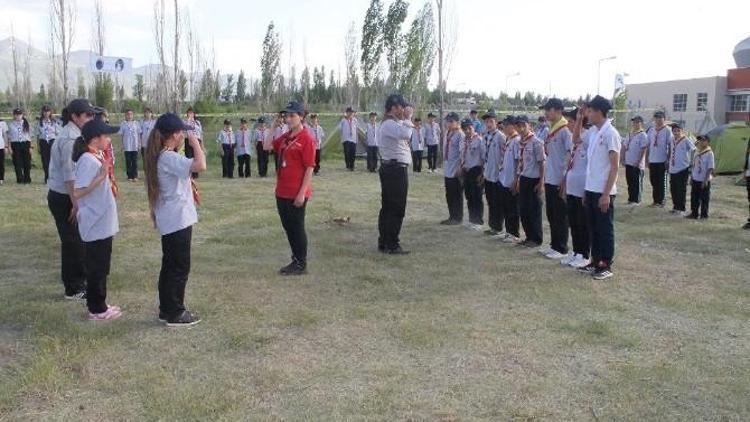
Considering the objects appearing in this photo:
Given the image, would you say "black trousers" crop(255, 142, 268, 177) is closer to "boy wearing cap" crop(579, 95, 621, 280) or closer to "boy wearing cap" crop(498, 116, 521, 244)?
"boy wearing cap" crop(498, 116, 521, 244)

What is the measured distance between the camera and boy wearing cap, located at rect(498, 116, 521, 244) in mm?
8523

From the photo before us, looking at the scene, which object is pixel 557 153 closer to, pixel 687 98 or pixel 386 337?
pixel 386 337

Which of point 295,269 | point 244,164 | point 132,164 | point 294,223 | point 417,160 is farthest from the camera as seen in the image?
point 417,160

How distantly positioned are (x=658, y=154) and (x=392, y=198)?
6868 mm

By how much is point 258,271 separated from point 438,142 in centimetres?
1375

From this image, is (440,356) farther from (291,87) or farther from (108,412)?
(291,87)

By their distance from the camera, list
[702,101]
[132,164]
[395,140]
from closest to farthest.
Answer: [395,140] < [132,164] < [702,101]

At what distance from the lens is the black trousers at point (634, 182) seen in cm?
1223

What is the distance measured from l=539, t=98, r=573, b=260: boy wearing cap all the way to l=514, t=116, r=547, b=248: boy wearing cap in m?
0.18

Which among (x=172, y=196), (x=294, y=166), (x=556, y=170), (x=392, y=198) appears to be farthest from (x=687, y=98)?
(x=172, y=196)

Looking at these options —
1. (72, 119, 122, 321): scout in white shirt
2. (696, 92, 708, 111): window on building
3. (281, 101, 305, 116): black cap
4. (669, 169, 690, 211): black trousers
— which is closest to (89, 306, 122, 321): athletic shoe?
(72, 119, 122, 321): scout in white shirt

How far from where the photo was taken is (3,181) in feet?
48.2

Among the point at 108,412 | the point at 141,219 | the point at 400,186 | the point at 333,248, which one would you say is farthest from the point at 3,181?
the point at 108,412

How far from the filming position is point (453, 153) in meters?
9.78
